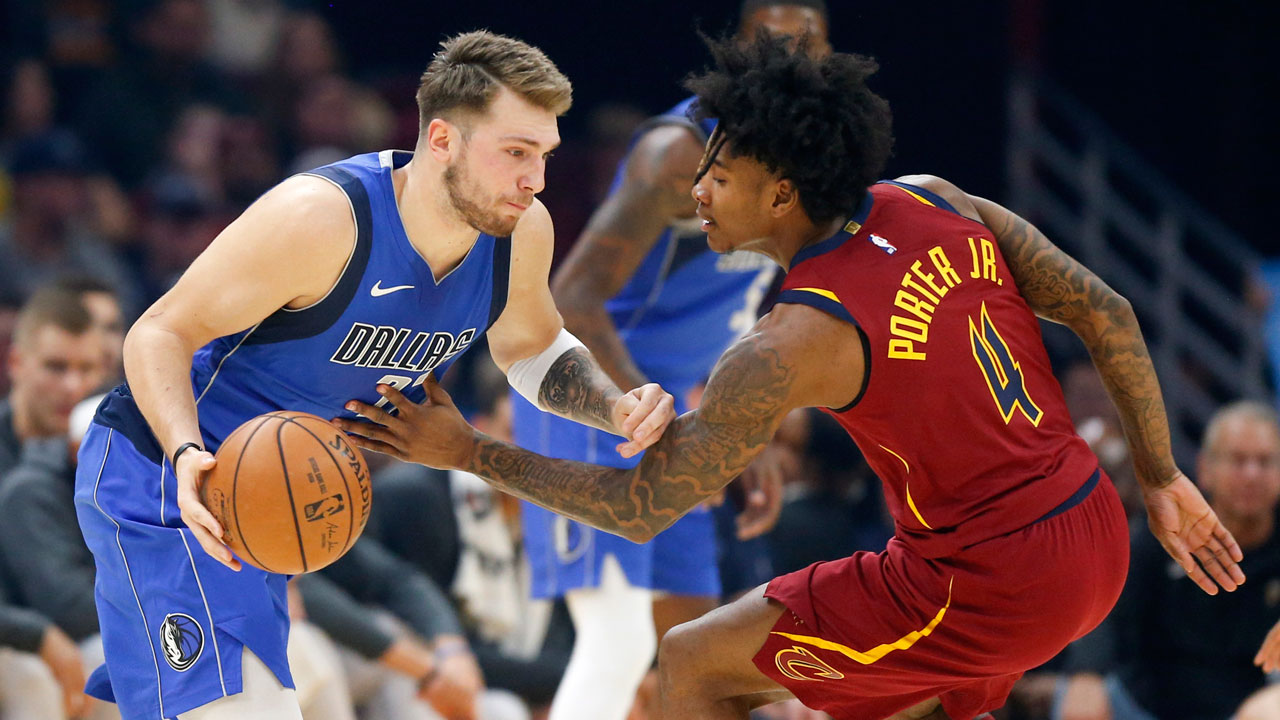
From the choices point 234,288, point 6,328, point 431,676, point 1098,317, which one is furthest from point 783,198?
point 6,328

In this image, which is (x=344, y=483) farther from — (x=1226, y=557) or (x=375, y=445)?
(x=1226, y=557)

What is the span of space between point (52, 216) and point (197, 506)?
5.93m

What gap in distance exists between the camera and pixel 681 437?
10.9 feet

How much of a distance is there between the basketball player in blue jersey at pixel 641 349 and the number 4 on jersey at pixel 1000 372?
1.38 meters

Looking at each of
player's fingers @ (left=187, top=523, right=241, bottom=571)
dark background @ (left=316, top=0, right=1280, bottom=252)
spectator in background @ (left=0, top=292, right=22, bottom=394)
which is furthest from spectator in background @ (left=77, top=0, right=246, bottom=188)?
player's fingers @ (left=187, top=523, right=241, bottom=571)

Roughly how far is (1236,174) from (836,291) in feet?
26.8

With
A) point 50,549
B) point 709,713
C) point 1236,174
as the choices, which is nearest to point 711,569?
point 709,713

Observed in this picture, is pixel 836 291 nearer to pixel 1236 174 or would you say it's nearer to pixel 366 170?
pixel 366 170

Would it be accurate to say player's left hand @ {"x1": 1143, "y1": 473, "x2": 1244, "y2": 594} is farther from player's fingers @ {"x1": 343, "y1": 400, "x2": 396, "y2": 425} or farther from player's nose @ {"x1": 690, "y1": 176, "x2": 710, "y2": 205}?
player's fingers @ {"x1": 343, "y1": 400, "x2": 396, "y2": 425}

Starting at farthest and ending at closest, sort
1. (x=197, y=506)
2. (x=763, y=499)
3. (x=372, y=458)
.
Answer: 1. (x=372, y=458)
2. (x=763, y=499)
3. (x=197, y=506)

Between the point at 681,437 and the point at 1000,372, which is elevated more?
the point at 1000,372

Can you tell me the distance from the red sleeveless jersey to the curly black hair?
0.10 m

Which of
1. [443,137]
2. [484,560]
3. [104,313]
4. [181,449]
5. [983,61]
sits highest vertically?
[443,137]

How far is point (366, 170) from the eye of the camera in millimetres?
3457
